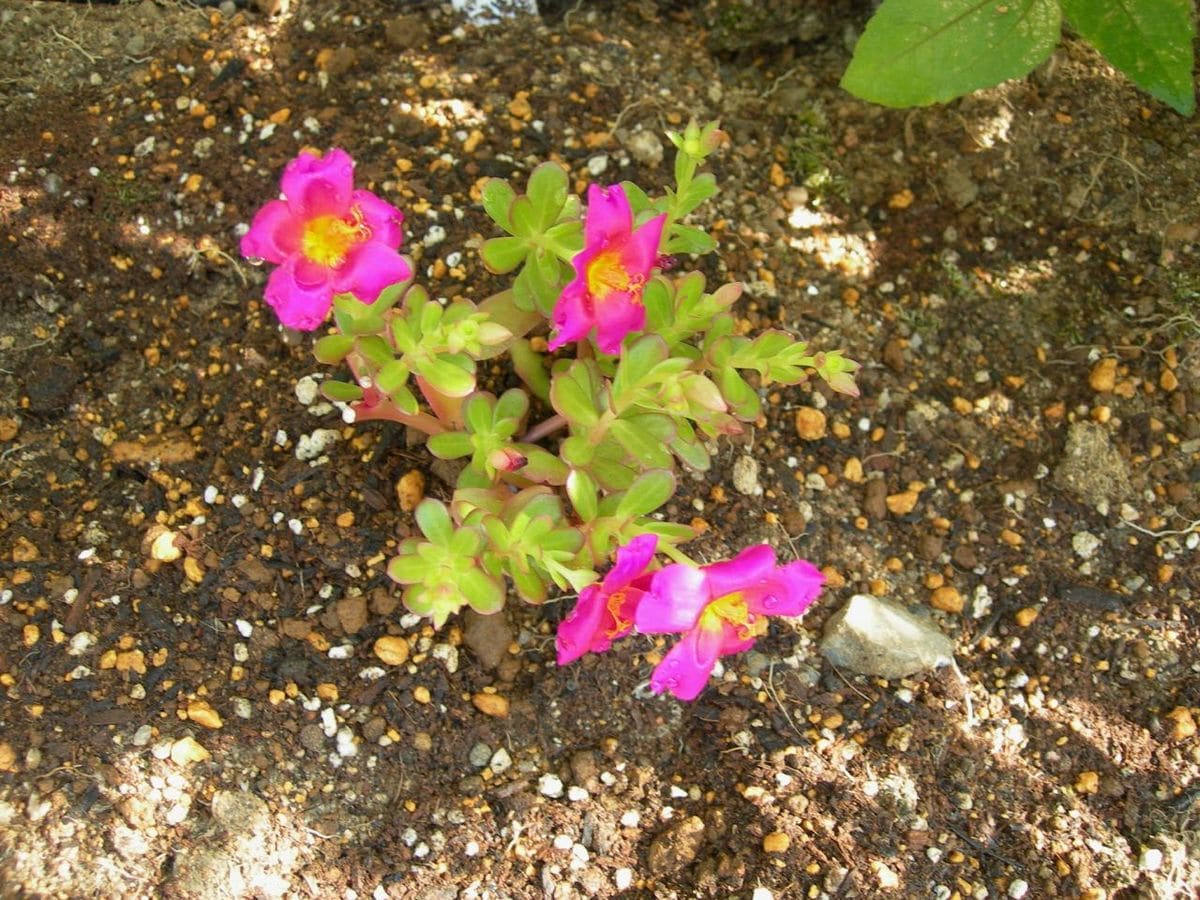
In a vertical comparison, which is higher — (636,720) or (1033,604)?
(1033,604)

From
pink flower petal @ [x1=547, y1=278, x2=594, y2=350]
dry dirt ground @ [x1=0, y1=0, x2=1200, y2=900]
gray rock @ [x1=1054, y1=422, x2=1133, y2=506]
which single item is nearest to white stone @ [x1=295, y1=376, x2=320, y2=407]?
dry dirt ground @ [x1=0, y1=0, x2=1200, y2=900]

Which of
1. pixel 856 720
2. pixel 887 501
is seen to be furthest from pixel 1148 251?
pixel 856 720

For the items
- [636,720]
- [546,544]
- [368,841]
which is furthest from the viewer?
[636,720]

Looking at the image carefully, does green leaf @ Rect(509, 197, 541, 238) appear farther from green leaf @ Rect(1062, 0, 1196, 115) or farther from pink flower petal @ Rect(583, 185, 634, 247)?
green leaf @ Rect(1062, 0, 1196, 115)

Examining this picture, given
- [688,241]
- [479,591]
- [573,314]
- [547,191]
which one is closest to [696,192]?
[688,241]

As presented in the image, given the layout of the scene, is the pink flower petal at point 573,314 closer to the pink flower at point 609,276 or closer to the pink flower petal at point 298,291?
the pink flower at point 609,276

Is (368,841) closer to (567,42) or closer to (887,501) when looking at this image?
(887,501)
